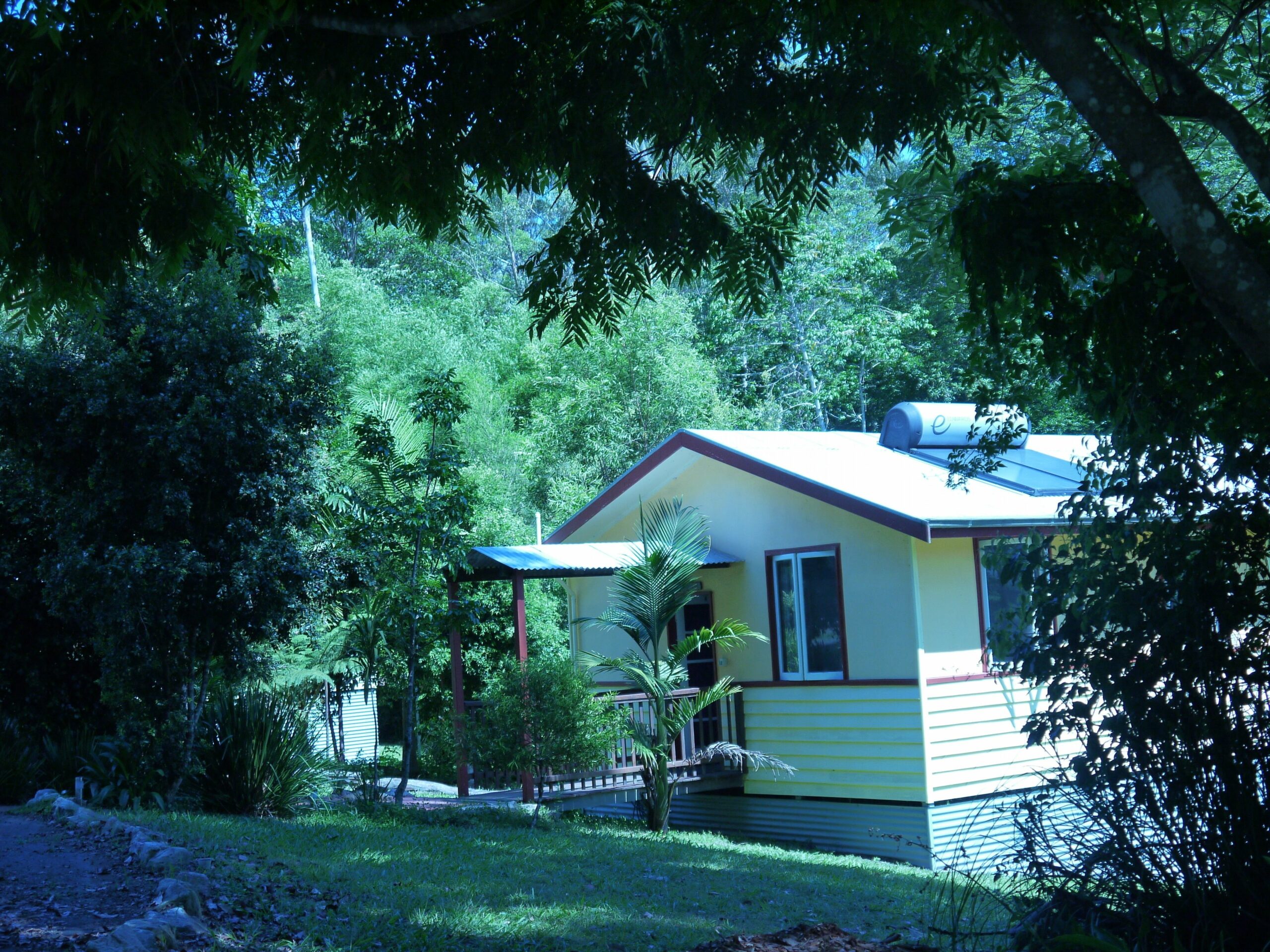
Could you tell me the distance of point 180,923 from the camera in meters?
5.24

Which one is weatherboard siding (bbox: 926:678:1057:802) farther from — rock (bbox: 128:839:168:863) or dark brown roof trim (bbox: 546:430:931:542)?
rock (bbox: 128:839:168:863)

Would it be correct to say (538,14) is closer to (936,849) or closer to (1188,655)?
(1188,655)

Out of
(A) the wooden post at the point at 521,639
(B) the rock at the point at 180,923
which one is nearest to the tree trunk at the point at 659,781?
(A) the wooden post at the point at 521,639

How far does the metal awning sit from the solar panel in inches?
135

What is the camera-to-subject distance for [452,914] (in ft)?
21.3

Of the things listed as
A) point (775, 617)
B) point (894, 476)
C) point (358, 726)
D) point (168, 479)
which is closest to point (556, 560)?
point (775, 617)

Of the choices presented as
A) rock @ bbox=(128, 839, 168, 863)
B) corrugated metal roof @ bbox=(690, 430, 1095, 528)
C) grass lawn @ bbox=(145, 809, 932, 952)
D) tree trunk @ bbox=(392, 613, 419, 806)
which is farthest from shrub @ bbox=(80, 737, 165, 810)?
corrugated metal roof @ bbox=(690, 430, 1095, 528)

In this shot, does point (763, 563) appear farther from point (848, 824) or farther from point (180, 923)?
point (180, 923)

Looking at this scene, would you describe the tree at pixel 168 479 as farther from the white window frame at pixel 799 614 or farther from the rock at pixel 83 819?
the white window frame at pixel 799 614

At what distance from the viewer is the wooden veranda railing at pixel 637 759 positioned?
12688 mm

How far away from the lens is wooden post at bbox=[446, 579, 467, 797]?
12680 millimetres

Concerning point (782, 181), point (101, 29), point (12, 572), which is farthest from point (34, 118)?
point (12, 572)

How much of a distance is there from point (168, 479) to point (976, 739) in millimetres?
Result: 8980

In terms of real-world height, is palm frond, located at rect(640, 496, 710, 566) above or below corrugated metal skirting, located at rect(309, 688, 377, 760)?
above
